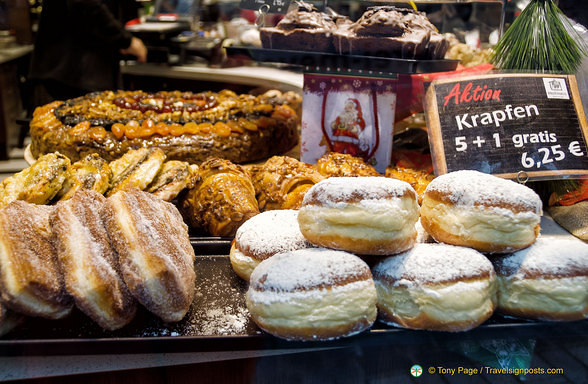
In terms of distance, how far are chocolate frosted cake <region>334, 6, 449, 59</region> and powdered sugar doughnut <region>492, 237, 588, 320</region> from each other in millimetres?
1062

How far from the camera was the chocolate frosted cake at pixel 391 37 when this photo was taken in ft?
6.75

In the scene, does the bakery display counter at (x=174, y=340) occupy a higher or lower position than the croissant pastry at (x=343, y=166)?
lower

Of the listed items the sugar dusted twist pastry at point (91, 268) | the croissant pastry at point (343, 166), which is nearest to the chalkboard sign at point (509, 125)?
the croissant pastry at point (343, 166)

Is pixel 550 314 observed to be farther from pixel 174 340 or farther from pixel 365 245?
pixel 174 340

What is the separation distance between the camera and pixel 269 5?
2.50 meters

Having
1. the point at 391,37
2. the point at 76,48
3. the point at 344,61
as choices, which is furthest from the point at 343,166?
the point at 76,48

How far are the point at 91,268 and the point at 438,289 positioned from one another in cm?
99

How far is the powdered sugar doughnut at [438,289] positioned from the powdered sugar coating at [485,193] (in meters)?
0.16

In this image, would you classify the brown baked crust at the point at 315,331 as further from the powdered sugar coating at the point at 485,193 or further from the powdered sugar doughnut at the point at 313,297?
the powdered sugar coating at the point at 485,193

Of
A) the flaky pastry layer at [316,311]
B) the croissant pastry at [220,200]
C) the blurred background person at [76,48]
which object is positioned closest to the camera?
the flaky pastry layer at [316,311]

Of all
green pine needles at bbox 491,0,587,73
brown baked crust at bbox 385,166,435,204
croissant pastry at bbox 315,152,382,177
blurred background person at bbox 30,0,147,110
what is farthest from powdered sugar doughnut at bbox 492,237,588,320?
Result: blurred background person at bbox 30,0,147,110

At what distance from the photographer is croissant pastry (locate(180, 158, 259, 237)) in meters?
1.91

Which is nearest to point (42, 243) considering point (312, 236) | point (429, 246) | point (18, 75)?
point (312, 236)

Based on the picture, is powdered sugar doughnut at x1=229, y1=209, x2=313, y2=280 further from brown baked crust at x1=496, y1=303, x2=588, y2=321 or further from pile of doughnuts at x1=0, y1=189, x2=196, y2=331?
brown baked crust at x1=496, y1=303, x2=588, y2=321
